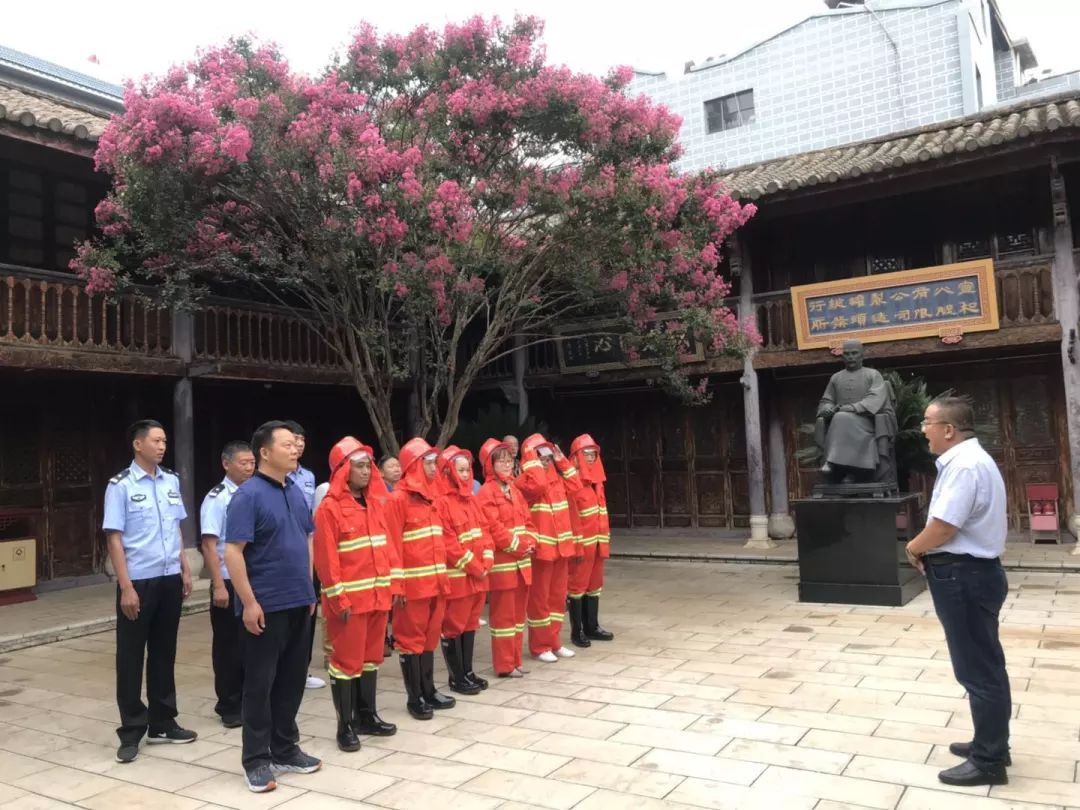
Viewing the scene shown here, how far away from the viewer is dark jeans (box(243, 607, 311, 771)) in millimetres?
4059

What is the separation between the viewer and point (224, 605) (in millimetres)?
5168

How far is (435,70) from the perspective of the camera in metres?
8.10

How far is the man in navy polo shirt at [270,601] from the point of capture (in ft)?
13.2

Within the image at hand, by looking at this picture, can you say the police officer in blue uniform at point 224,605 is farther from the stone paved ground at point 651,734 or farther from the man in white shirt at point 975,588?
the man in white shirt at point 975,588

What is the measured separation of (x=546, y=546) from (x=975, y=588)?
10.1 feet

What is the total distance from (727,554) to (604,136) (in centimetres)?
645

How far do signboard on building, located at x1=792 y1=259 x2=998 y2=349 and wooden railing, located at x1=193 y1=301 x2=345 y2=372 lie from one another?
6.80 meters

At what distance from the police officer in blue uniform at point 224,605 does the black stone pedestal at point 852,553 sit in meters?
5.60

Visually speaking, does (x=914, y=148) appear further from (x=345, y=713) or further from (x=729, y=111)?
(x=729, y=111)

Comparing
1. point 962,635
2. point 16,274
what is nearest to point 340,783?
point 962,635

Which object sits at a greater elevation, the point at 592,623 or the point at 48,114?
the point at 48,114

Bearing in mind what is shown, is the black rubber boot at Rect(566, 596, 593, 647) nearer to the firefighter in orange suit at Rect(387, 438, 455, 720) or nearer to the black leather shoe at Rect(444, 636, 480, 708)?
the black leather shoe at Rect(444, 636, 480, 708)

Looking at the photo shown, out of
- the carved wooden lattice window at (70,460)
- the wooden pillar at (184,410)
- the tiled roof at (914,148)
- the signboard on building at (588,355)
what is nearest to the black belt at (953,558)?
the tiled roof at (914,148)

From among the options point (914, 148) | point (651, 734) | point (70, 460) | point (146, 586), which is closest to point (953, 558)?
point (651, 734)
